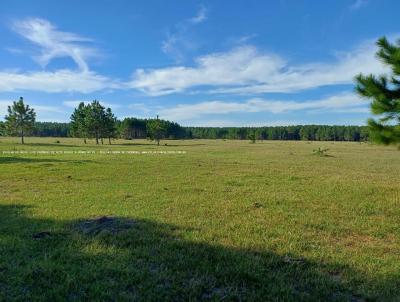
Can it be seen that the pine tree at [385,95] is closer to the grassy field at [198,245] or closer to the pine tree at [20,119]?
the grassy field at [198,245]

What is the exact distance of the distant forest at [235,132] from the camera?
13438 centimetres

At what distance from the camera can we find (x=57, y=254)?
670cm

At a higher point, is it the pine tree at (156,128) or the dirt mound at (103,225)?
the pine tree at (156,128)

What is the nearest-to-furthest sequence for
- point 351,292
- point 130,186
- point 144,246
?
1. point 351,292
2. point 144,246
3. point 130,186

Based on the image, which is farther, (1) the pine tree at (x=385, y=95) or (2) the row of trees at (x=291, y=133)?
(2) the row of trees at (x=291, y=133)

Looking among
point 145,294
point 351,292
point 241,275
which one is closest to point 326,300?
point 351,292

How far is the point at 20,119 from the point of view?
8169 cm

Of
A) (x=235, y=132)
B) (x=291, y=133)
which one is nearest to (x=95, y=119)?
(x=235, y=132)

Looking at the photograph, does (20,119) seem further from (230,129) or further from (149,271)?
(230,129)

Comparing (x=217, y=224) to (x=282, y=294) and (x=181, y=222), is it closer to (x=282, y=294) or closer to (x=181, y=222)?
(x=181, y=222)

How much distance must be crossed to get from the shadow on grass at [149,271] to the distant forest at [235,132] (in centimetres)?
11908

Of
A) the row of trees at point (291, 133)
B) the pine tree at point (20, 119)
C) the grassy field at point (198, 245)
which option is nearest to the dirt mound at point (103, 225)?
the grassy field at point (198, 245)

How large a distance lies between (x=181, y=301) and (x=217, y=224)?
437cm

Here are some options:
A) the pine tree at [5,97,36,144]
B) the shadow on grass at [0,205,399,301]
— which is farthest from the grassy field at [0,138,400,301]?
the pine tree at [5,97,36,144]
